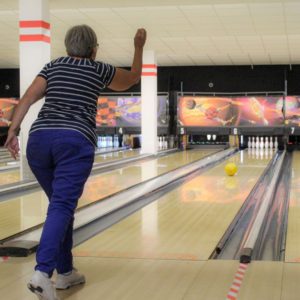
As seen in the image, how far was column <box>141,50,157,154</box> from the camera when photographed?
1390 centimetres

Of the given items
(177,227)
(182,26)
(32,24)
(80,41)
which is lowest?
(177,227)

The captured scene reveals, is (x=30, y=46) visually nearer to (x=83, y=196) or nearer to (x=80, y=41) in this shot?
(x=83, y=196)

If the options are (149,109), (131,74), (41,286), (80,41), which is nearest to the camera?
(41,286)

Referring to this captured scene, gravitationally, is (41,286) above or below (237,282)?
above

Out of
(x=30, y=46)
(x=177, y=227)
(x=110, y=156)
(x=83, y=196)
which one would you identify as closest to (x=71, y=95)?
(x=177, y=227)

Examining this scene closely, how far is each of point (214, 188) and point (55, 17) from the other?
4.41 meters

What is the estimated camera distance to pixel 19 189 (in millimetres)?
6914

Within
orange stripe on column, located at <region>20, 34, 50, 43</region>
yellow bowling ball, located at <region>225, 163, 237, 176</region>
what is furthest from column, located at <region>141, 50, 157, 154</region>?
orange stripe on column, located at <region>20, 34, 50, 43</region>

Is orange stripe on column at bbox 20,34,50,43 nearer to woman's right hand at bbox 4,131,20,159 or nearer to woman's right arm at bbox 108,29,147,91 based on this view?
woman's right arm at bbox 108,29,147,91

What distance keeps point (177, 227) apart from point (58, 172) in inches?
87.8

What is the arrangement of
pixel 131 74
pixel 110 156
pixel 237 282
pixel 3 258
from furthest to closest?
pixel 110 156 → pixel 3 258 → pixel 237 282 → pixel 131 74

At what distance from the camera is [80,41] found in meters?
2.50

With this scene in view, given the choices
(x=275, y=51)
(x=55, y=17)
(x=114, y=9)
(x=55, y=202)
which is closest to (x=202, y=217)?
(x=55, y=202)

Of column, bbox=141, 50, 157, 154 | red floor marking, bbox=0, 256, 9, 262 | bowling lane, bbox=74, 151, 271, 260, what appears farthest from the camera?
column, bbox=141, 50, 157, 154
